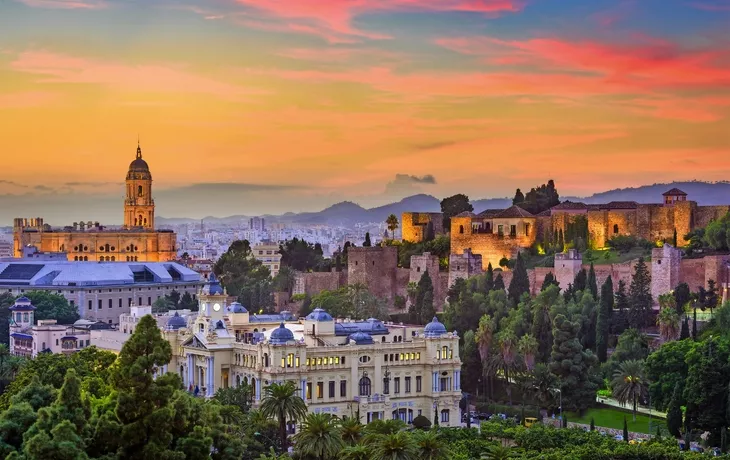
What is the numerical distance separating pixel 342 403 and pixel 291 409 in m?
8.60

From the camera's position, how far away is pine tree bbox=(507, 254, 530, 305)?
7338 centimetres

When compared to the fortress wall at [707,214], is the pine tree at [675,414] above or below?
below

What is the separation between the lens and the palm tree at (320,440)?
4594 cm

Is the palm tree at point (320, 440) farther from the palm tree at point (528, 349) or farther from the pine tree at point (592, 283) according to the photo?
the pine tree at point (592, 283)

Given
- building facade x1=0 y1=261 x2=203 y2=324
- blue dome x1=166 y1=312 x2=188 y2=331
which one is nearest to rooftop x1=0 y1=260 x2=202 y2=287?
building facade x1=0 y1=261 x2=203 y2=324

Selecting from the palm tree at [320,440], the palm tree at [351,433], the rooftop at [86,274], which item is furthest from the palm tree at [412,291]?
the palm tree at [320,440]

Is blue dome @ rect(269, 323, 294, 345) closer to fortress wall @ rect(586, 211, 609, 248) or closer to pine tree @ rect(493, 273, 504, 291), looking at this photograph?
pine tree @ rect(493, 273, 504, 291)

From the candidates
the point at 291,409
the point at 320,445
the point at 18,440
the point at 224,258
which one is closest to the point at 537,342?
the point at 291,409

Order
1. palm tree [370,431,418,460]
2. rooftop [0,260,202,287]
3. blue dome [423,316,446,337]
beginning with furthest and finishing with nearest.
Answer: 1. rooftop [0,260,202,287]
2. blue dome [423,316,446,337]
3. palm tree [370,431,418,460]

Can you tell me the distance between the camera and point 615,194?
13362 centimetres

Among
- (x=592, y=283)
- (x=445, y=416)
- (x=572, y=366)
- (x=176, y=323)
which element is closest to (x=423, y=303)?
(x=592, y=283)

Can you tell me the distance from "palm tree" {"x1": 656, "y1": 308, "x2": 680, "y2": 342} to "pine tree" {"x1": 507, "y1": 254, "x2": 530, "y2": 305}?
9633 mm

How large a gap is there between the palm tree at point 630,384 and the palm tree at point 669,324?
19.0 feet

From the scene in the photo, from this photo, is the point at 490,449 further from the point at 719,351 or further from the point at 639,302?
the point at 639,302
